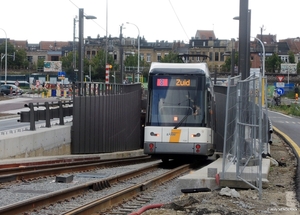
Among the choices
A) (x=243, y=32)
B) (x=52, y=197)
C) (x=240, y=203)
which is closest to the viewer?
(x=240, y=203)

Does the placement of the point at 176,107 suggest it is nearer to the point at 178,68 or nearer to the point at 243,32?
the point at 178,68

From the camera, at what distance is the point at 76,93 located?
2675 cm

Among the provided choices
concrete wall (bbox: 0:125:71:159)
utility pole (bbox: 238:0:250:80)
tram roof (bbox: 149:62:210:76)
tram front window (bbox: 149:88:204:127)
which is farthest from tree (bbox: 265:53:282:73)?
tram front window (bbox: 149:88:204:127)

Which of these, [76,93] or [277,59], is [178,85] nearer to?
[76,93]

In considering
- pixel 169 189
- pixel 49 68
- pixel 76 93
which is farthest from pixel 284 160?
pixel 49 68

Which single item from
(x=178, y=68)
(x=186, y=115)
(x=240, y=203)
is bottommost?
(x=240, y=203)

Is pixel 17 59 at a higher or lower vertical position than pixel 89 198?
higher

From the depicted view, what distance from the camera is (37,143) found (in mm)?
22172

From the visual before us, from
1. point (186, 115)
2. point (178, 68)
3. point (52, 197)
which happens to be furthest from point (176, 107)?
point (52, 197)

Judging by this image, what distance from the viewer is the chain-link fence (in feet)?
39.6

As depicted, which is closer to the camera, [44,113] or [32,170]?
[32,170]

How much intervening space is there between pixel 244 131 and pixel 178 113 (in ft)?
29.0

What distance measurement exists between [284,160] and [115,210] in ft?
38.2

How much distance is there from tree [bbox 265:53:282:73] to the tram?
92.4 m
